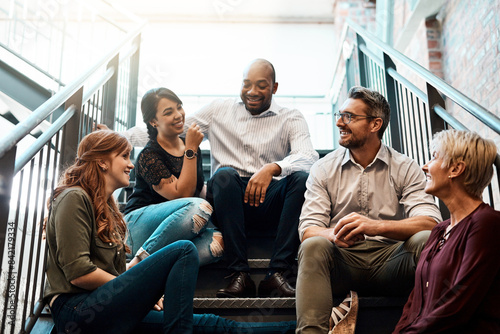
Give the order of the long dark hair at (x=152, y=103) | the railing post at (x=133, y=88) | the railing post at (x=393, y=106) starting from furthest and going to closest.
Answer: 1. the railing post at (x=133, y=88)
2. the railing post at (x=393, y=106)
3. the long dark hair at (x=152, y=103)

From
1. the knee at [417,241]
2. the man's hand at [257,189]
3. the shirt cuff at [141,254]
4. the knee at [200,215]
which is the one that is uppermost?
the man's hand at [257,189]

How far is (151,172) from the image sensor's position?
2238mm

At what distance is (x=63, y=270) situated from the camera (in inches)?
60.1

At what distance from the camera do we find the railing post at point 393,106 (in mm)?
2727

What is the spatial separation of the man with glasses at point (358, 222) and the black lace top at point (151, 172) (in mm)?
638

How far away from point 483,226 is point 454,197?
0.19m

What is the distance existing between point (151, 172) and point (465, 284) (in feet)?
4.55

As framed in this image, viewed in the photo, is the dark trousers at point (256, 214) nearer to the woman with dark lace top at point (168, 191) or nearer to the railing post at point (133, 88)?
the woman with dark lace top at point (168, 191)

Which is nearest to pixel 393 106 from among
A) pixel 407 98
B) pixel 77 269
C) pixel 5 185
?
pixel 407 98

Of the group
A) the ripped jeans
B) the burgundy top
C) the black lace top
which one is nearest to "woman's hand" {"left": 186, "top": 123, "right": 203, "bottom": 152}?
the black lace top

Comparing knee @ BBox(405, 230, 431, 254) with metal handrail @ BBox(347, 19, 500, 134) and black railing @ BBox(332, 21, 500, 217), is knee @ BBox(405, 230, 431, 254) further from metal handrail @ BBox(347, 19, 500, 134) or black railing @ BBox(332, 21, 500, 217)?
metal handrail @ BBox(347, 19, 500, 134)

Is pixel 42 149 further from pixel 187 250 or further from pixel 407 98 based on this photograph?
pixel 407 98

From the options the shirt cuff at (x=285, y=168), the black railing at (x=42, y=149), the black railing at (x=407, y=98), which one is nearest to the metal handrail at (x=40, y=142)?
the black railing at (x=42, y=149)

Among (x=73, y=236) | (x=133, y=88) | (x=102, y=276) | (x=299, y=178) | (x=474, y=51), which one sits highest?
(x=474, y=51)
